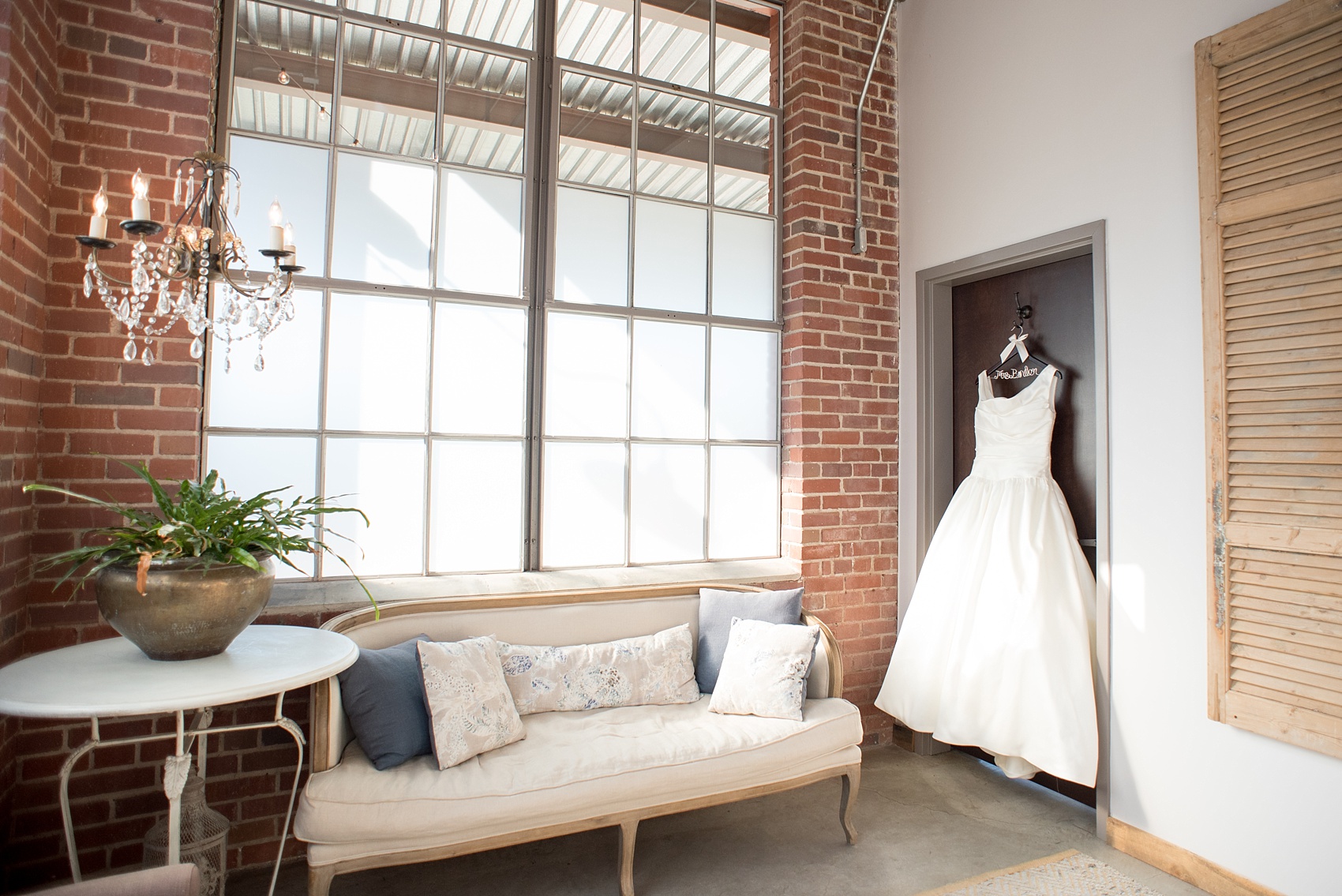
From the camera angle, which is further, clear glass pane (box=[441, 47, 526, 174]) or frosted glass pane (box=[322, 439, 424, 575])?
clear glass pane (box=[441, 47, 526, 174])

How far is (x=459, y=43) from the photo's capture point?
2.93m

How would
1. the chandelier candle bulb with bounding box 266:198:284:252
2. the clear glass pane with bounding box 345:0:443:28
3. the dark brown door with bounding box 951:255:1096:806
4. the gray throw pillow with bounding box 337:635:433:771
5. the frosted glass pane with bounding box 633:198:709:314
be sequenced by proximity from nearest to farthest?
the chandelier candle bulb with bounding box 266:198:284:252 → the gray throw pillow with bounding box 337:635:433:771 → the clear glass pane with bounding box 345:0:443:28 → the dark brown door with bounding box 951:255:1096:806 → the frosted glass pane with bounding box 633:198:709:314

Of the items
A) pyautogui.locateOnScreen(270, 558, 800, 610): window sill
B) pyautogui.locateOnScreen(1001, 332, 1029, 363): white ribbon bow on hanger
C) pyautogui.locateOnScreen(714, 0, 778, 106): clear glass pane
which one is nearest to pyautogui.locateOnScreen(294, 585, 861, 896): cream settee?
pyautogui.locateOnScreen(270, 558, 800, 610): window sill

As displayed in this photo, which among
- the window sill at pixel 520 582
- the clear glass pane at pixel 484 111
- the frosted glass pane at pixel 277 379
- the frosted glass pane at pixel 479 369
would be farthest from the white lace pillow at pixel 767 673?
the clear glass pane at pixel 484 111

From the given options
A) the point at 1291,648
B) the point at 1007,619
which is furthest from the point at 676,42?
the point at 1291,648

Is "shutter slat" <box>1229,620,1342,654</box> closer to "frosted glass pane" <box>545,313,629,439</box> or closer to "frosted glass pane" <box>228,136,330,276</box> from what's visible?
"frosted glass pane" <box>545,313,629,439</box>

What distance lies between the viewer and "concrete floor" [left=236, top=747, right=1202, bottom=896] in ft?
7.82

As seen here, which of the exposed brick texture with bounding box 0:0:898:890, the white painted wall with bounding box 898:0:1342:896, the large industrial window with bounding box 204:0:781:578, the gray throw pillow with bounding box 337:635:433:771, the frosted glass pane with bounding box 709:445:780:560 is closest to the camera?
the exposed brick texture with bounding box 0:0:898:890

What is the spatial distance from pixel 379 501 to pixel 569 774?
1242mm

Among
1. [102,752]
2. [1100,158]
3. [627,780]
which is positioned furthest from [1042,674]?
[102,752]

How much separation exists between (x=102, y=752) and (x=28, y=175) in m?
1.71

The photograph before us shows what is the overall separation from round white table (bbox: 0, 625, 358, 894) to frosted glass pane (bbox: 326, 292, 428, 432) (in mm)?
942

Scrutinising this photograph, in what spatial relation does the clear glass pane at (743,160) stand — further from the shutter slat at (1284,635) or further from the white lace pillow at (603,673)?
the shutter slat at (1284,635)

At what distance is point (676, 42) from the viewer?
3.40 meters
